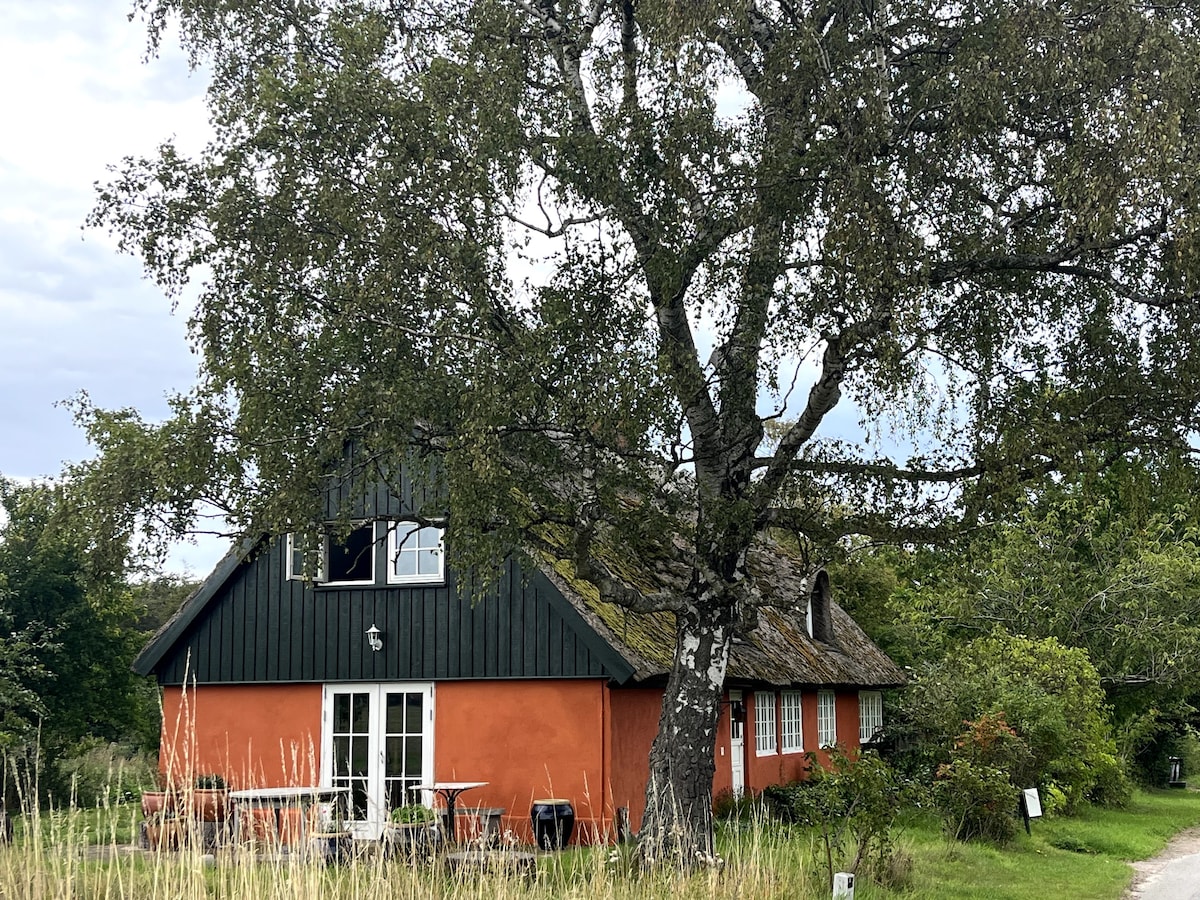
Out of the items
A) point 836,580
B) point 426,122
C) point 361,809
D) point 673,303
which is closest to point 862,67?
point 673,303

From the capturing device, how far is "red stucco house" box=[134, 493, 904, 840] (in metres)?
17.1

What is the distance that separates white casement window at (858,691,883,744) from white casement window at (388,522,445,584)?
14.2 metres

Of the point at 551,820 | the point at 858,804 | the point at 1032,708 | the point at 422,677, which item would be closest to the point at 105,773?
the point at 858,804

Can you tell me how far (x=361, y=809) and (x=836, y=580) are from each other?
20.4 meters

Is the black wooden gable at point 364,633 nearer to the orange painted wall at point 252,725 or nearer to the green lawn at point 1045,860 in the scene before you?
the orange painted wall at point 252,725

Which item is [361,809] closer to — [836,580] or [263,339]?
[263,339]

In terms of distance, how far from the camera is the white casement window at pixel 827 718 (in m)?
25.7

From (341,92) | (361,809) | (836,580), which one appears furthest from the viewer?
(836,580)

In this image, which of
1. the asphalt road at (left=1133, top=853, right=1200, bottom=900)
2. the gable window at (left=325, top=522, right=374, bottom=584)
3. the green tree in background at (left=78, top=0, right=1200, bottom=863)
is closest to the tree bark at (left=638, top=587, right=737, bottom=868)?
the green tree in background at (left=78, top=0, right=1200, bottom=863)

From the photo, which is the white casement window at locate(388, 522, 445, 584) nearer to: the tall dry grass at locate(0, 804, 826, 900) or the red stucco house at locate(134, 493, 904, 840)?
the red stucco house at locate(134, 493, 904, 840)

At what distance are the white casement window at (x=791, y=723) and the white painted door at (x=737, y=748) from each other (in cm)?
239

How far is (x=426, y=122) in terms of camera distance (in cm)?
1136

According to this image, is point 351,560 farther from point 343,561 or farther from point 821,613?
point 821,613

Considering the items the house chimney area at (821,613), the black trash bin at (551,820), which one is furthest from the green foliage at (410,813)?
the house chimney area at (821,613)
